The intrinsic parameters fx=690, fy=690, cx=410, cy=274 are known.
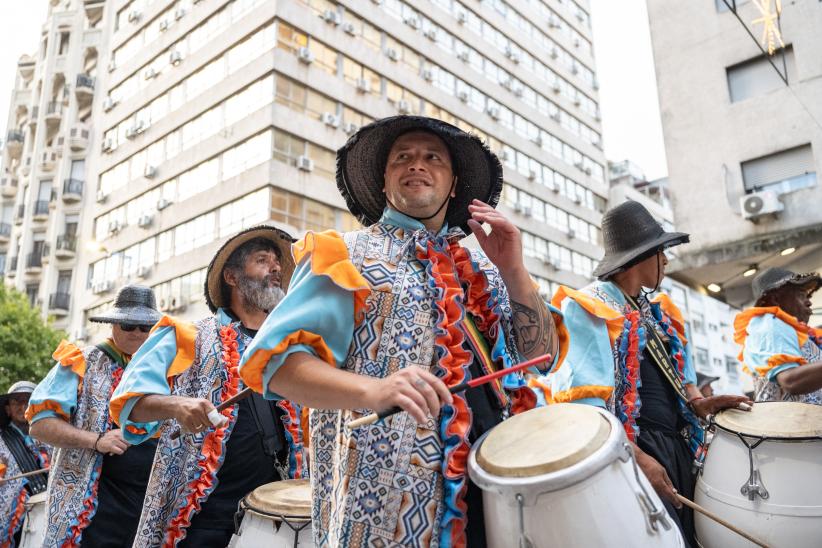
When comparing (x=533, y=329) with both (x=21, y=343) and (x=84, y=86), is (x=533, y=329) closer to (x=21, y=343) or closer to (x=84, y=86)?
(x=21, y=343)

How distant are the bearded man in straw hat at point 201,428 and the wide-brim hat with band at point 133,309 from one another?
1057 mm

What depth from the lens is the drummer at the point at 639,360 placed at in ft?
11.6

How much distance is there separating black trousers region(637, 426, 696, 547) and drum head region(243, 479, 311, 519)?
179cm

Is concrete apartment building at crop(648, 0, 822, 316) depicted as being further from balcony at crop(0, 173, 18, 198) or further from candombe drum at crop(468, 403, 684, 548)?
balcony at crop(0, 173, 18, 198)

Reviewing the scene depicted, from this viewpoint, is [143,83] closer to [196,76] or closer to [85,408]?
[196,76]

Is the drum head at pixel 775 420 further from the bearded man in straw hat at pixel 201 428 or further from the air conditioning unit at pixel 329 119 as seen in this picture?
the air conditioning unit at pixel 329 119

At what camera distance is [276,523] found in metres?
3.21

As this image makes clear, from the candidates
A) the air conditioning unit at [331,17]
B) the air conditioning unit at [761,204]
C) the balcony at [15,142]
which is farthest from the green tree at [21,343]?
the air conditioning unit at [761,204]

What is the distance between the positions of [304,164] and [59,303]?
1736 cm

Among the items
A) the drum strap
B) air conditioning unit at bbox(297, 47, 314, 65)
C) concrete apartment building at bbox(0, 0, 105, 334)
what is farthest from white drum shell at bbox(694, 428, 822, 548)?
concrete apartment building at bbox(0, 0, 105, 334)

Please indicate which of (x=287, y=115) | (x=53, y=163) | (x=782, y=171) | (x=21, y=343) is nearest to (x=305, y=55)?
(x=287, y=115)

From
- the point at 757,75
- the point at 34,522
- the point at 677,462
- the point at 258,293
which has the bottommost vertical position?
the point at 34,522

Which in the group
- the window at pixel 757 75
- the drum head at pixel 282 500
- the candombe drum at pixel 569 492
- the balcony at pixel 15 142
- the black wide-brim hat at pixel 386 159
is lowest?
the drum head at pixel 282 500

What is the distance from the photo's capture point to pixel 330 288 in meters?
2.14
